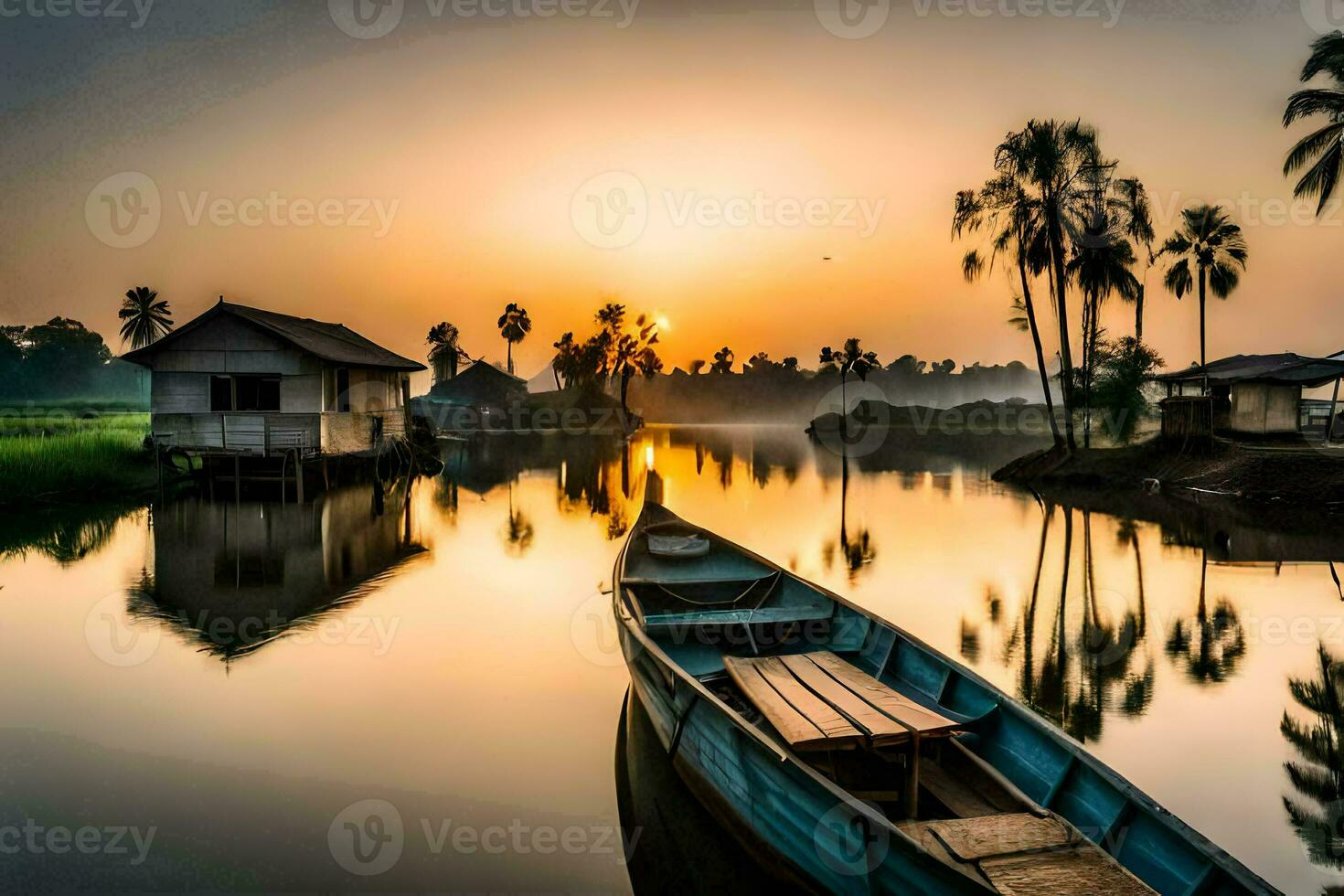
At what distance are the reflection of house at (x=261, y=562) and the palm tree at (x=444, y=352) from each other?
217ft

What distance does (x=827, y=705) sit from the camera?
6109 mm

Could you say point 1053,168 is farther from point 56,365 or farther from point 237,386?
point 56,365

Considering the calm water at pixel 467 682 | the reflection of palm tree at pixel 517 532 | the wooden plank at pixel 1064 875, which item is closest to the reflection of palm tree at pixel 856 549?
the calm water at pixel 467 682

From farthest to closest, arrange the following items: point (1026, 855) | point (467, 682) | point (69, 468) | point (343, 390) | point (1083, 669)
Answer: point (343, 390) → point (69, 468) → point (1083, 669) → point (467, 682) → point (1026, 855)

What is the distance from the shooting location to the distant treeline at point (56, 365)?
333 ft

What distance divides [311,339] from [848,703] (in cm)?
2883

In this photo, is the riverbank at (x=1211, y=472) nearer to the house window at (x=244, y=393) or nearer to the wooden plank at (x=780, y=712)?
the wooden plank at (x=780, y=712)

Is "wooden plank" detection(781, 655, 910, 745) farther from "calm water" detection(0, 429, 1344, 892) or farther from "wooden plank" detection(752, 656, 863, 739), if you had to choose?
"calm water" detection(0, 429, 1344, 892)

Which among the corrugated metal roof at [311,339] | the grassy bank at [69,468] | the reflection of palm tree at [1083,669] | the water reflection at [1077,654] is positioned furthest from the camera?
the corrugated metal roof at [311,339]

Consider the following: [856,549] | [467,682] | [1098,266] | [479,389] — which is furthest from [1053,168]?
[479,389]

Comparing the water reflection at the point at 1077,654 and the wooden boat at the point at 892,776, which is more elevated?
the wooden boat at the point at 892,776

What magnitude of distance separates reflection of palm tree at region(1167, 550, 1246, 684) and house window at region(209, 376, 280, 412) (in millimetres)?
29455

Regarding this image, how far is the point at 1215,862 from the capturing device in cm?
396

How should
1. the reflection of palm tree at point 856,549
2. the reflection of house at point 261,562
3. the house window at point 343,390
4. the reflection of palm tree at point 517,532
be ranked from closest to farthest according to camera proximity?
the reflection of house at point 261,562, the reflection of palm tree at point 856,549, the reflection of palm tree at point 517,532, the house window at point 343,390
